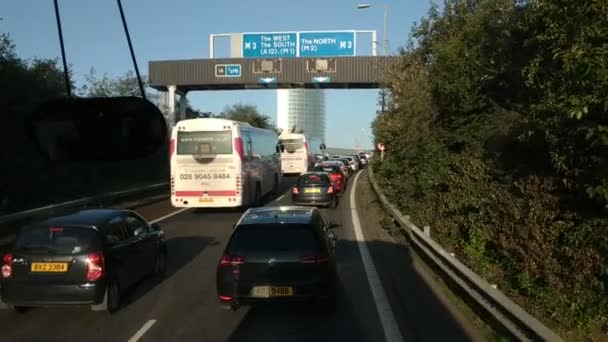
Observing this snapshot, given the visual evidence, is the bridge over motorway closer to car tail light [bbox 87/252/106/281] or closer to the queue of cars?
the queue of cars

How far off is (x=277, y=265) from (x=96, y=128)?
2.84 meters

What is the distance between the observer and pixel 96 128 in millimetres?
8281

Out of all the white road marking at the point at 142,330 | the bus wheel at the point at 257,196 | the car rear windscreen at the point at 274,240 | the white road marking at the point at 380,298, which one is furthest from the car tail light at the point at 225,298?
the bus wheel at the point at 257,196

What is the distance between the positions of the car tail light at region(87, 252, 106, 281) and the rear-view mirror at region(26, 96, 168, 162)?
1.57 metres

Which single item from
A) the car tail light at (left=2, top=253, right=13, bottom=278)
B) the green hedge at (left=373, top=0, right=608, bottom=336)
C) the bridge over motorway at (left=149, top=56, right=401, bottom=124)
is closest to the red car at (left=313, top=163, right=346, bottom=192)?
the green hedge at (left=373, top=0, right=608, bottom=336)

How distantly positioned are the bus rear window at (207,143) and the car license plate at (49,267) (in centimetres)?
1433

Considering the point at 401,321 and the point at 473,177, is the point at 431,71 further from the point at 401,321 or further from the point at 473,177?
the point at 401,321

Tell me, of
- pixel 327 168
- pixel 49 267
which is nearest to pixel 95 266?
pixel 49 267

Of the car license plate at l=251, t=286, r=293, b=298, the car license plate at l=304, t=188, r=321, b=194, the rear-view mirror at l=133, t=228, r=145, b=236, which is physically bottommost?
the car license plate at l=304, t=188, r=321, b=194

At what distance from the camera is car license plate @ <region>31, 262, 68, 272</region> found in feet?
31.5

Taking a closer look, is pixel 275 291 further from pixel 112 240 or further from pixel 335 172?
pixel 335 172

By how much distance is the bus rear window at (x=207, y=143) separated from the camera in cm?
2389

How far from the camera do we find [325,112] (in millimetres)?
175750

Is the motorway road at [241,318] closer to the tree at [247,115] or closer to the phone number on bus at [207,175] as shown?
the phone number on bus at [207,175]
